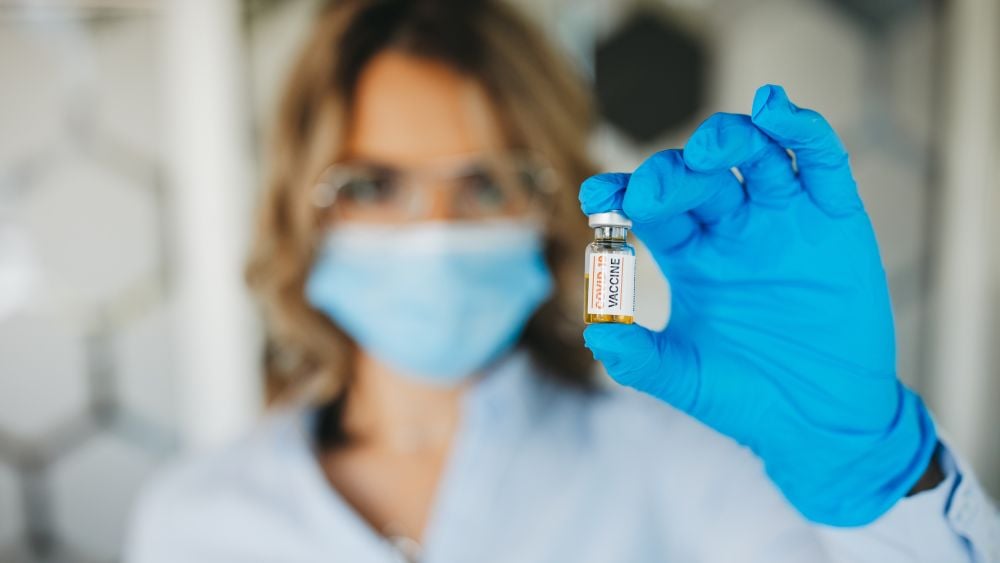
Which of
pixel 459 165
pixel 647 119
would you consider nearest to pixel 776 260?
pixel 459 165

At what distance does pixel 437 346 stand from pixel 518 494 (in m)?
0.22

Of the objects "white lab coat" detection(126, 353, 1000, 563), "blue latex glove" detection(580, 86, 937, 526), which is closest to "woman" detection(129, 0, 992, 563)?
"white lab coat" detection(126, 353, 1000, 563)

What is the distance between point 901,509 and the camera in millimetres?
514

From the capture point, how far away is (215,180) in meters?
1.44

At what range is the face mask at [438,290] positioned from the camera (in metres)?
0.92

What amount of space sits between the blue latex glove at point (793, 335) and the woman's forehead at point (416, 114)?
48cm

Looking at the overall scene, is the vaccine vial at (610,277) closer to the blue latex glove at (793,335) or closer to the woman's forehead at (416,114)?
the blue latex glove at (793,335)

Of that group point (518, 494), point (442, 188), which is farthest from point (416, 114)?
point (518, 494)

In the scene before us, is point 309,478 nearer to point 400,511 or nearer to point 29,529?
point 400,511

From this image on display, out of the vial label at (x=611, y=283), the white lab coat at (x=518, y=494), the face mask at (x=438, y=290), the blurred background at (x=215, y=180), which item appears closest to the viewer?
the vial label at (x=611, y=283)

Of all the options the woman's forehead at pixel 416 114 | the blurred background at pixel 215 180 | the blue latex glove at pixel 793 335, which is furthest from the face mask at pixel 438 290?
the blurred background at pixel 215 180

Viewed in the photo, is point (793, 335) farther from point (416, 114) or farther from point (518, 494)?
point (416, 114)

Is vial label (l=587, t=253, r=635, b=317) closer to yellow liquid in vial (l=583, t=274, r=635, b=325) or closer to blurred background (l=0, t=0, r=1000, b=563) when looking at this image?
yellow liquid in vial (l=583, t=274, r=635, b=325)

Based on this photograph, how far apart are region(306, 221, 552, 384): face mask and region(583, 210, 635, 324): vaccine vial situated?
0.45 meters
